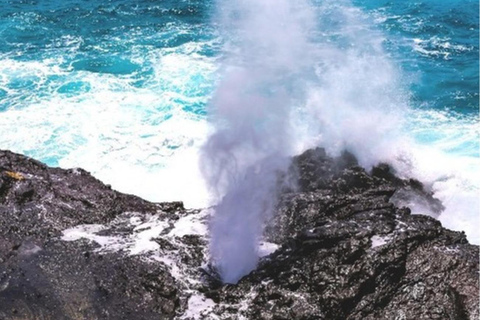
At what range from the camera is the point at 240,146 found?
41.8 ft

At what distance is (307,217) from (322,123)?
1056 centimetres

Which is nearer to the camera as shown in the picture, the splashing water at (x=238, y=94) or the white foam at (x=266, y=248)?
the white foam at (x=266, y=248)

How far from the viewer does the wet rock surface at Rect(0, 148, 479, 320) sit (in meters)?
9.06

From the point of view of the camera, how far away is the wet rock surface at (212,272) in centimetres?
906

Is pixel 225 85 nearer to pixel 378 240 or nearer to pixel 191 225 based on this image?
pixel 191 225

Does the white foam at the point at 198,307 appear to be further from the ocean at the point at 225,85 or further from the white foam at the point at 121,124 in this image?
the white foam at the point at 121,124

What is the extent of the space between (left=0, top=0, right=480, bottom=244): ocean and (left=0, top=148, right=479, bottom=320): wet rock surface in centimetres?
345

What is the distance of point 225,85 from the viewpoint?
14023 mm

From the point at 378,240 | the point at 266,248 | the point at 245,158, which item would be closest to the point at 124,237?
the point at 266,248

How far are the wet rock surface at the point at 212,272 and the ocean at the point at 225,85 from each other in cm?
345

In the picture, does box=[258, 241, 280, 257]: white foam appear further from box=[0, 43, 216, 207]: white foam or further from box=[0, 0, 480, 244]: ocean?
box=[0, 43, 216, 207]: white foam

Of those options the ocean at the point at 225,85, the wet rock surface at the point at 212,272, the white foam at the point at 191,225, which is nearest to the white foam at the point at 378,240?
the wet rock surface at the point at 212,272

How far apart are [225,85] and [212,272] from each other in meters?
5.45

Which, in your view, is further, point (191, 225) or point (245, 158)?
point (245, 158)
